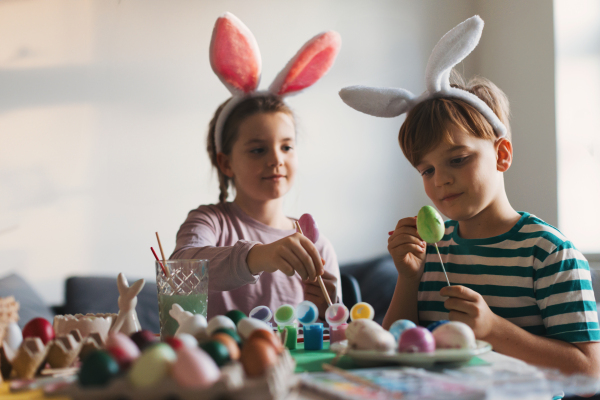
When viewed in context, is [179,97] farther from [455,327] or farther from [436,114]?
[455,327]

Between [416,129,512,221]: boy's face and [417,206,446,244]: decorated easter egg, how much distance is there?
3.8 inches

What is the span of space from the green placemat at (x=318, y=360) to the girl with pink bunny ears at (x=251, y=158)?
1.43 ft

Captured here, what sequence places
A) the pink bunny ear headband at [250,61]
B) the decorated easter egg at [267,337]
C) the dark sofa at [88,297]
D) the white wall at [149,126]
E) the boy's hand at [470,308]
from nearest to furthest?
1. the decorated easter egg at [267,337]
2. the boy's hand at [470,308]
3. the pink bunny ear headband at [250,61]
4. the dark sofa at [88,297]
5. the white wall at [149,126]

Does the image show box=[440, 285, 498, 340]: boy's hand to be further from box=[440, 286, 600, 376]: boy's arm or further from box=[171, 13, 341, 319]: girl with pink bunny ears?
box=[171, 13, 341, 319]: girl with pink bunny ears

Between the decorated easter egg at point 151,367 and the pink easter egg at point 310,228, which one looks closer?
the decorated easter egg at point 151,367

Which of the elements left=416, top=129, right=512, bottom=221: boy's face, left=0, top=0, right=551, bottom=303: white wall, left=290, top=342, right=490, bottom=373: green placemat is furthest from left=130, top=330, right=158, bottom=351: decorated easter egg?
left=0, top=0, right=551, bottom=303: white wall

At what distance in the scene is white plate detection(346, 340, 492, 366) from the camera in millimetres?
604

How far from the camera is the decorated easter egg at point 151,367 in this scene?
1.51 ft

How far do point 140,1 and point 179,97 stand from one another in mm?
492

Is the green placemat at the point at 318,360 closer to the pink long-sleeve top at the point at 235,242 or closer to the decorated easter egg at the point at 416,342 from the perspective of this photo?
the decorated easter egg at the point at 416,342


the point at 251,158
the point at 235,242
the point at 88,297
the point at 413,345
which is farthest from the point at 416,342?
the point at 88,297

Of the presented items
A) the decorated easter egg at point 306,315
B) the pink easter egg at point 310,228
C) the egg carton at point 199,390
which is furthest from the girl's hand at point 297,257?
the egg carton at point 199,390

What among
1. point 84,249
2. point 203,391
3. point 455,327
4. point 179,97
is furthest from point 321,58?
point 84,249

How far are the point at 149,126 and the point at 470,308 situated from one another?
2.06 metres
